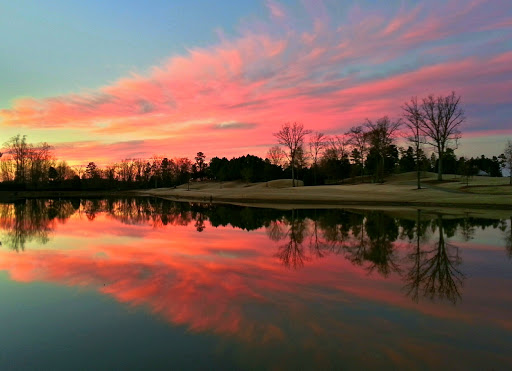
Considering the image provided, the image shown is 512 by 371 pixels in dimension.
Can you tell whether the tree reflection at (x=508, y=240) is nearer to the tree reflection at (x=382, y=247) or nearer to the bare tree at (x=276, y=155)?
the tree reflection at (x=382, y=247)

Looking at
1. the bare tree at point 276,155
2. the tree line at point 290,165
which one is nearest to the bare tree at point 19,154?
the tree line at point 290,165

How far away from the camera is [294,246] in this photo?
14109 mm

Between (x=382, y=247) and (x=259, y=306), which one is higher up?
(x=259, y=306)

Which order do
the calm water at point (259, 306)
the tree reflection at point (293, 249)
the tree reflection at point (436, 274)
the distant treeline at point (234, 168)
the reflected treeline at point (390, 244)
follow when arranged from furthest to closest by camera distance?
the distant treeline at point (234, 168) → the tree reflection at point (293, 249) → the reflected treeline at point (390, 244) → the tree reflection at point (436, 274) → the calm water at point (259, 306)

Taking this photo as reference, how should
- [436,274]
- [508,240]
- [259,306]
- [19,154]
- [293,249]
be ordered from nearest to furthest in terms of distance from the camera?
[259,306] → [436,274] → [293,249] → [508,240] → [19,154]

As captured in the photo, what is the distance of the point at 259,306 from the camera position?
23.7 ft

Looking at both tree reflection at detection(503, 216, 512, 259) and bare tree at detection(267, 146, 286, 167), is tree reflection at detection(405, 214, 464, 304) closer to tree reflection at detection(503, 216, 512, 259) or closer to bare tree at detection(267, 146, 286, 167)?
tree reflection at detection(503, 216, 512, 259)

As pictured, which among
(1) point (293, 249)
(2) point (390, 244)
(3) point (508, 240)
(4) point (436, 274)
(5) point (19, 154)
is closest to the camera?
(4) point (436, 274)

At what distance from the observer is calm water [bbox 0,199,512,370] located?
5.23 m

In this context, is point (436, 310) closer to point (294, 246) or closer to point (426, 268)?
point (426, 268)

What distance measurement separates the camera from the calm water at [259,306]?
5227mm

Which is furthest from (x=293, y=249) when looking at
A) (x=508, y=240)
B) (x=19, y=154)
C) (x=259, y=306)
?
(x=19, y=154)

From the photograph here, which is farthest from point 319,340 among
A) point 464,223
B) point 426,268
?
point 464,223

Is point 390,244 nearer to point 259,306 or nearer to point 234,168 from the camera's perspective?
point 259,306
